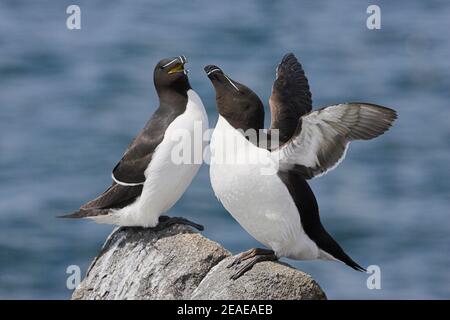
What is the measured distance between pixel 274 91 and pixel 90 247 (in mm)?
9843

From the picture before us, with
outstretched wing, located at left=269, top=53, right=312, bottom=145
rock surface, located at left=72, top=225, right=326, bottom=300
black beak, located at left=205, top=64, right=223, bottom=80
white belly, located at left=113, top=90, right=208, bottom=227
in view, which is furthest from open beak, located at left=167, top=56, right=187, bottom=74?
rock surface, located at left=72, top=225, right=326, bottom=300

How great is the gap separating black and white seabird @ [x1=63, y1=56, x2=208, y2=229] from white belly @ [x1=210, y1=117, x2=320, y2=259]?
552 millimetres

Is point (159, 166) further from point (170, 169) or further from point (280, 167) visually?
point (280, 167)

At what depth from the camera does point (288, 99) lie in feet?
38.8

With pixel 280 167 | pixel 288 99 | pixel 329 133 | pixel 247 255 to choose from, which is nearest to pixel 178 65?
pixel 288 99

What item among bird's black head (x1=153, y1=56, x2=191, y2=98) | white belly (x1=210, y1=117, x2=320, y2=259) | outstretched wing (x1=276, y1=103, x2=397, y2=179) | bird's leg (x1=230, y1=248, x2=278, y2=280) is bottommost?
bird's leg (x1=230, y1=248, x2=278, y2=280)

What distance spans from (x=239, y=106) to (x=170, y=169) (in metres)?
0.88

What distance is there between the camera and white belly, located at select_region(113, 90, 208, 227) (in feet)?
36.7

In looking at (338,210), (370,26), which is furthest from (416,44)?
(338,210)

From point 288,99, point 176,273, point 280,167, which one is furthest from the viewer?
point 288,99

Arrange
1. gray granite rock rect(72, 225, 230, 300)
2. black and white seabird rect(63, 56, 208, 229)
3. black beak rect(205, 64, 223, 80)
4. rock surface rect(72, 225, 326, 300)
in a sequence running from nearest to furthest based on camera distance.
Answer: rock surface rect(72, 225, 326, 300) → black beak rect(205, 64, 223, 80) → gray granite rock rect(72, 225, 230, 300) → black and white seabird rect(63, 56, 208, 229)

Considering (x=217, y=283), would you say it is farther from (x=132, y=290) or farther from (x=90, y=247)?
(x=90, y=247)

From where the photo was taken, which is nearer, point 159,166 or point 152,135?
point 159,166

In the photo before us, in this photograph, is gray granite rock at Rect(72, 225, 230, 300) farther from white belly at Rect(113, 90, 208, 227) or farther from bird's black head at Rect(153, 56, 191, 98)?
bird's black head at Rect(153, 56, 191, 98)
